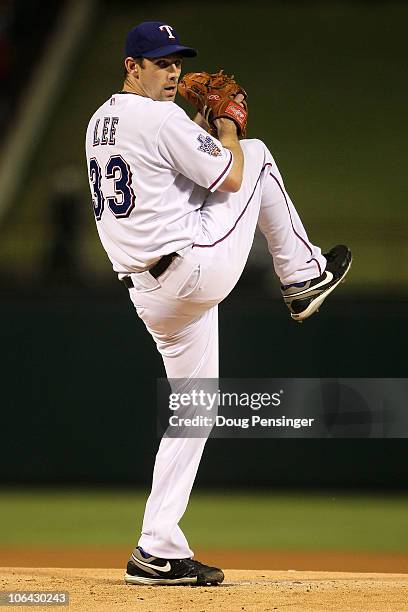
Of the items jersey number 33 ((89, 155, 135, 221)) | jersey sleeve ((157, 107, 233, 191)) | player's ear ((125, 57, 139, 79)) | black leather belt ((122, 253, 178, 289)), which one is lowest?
black leather belt ((122, 253, 178, 289))

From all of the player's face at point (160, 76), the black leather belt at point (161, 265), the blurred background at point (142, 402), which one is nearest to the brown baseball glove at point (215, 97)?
Answer: the player's face at point (160, 76)

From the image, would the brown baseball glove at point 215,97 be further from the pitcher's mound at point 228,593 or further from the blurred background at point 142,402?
the blurred background at point 142,402

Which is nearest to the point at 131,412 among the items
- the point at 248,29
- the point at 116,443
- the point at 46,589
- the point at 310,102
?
the point at 116,443

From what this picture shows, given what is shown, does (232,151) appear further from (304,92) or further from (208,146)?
(304,92)

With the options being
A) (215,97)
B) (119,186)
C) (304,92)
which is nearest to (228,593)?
(119,186)

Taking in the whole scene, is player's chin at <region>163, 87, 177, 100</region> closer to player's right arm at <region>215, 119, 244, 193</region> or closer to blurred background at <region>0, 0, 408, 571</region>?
player's right arm at <region>215, 119, 244, 193</region>

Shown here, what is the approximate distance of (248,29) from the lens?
61.1 ft

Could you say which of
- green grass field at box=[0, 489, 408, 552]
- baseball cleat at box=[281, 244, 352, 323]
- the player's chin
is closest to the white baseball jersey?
the player's chin

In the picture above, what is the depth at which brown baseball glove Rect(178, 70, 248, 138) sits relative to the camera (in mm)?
4406

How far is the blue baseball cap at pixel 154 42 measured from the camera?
4.30 meters

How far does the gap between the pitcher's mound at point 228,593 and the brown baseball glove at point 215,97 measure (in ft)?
5.54

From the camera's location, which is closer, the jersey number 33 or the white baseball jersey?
the white baseball jersey

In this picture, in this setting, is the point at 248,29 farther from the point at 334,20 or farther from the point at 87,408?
the point at 87,408

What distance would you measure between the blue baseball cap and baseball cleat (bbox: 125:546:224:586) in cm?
185
